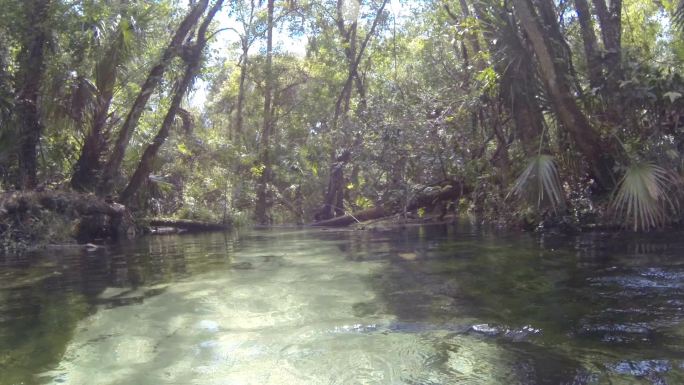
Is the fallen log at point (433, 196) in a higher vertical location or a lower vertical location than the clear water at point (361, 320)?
higher

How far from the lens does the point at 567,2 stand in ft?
42.9

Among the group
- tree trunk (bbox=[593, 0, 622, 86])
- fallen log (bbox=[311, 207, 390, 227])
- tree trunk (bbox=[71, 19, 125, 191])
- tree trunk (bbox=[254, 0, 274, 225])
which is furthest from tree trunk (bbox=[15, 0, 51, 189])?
tree trunk (bbox=[593, 0, 622, 86])

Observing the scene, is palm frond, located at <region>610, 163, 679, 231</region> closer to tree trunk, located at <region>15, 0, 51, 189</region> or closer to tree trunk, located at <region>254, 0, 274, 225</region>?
tree trunk, located at <region>15, 0, 51, 189</region>

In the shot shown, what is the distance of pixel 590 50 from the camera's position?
11.0 m

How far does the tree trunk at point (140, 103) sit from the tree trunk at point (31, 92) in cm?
166

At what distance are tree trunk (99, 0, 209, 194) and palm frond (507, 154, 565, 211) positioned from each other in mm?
9493

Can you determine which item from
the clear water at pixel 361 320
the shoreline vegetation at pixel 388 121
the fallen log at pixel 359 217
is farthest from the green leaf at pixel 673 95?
the fallen log at pixel 359 217

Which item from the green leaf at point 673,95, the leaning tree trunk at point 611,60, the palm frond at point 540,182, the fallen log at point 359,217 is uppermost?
the leaning tree trunk at point 611,60

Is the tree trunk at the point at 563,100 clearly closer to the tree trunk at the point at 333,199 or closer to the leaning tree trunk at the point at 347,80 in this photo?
the leaning tree trunk at the point at 347,80

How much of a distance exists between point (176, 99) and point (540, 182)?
9.99m

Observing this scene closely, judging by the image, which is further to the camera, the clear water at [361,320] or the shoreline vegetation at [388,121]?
the shoreline vegetation at [388,121]

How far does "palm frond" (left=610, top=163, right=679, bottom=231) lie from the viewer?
8508 mm

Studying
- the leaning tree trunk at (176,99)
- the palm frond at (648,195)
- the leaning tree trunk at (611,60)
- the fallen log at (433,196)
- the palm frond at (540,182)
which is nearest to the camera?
the palm frond at (648,195)

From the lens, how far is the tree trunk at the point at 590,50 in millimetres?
10773
